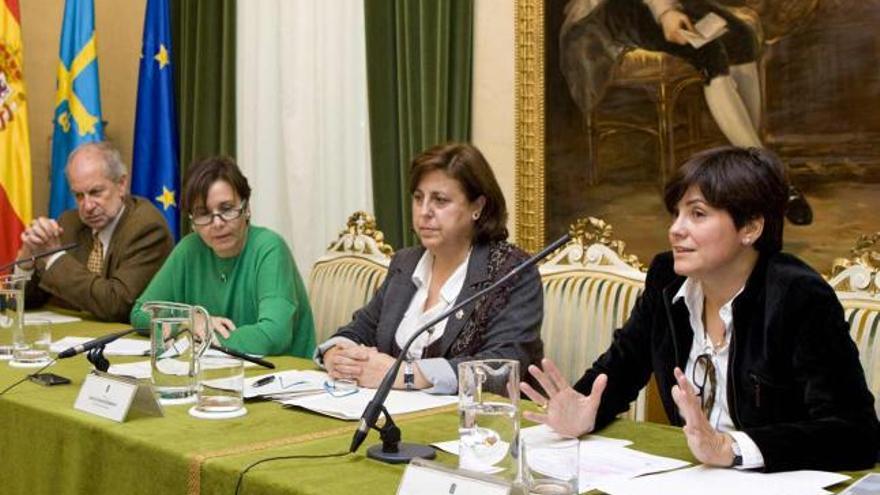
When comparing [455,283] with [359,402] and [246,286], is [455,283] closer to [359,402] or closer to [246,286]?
[359,402]

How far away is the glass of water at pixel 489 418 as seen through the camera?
158 centimetres

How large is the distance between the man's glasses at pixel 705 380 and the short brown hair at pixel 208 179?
5.31 ft

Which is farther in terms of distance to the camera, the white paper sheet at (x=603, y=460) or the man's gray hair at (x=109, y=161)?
A: the man's gray hair at (x=109, y=161)

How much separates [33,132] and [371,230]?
2425 millimetres

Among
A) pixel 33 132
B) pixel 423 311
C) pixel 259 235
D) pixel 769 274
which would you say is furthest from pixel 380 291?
pixel 33 132

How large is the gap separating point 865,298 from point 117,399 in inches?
62.5

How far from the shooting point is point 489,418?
5.23 ft

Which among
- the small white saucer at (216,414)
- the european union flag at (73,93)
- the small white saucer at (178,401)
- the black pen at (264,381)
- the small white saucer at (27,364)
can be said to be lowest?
the small white saucer at (27,364)

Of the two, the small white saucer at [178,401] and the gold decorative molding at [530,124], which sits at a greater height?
the gold decorative molding at [530,124]

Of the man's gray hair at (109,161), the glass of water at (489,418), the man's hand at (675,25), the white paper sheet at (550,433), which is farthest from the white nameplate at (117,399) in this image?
the man's hand at (675,25)

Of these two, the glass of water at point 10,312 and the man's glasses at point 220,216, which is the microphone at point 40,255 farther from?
the glass of water at point 10,312

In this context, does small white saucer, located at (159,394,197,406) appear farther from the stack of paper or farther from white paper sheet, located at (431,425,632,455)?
white paper sheet, located at (431,425,632,455)

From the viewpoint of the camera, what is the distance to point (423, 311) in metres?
2.74

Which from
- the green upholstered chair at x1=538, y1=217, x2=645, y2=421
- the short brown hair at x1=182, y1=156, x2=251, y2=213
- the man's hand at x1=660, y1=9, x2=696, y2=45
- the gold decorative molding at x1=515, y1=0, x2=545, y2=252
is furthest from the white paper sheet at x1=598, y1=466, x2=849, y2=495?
the gold decorative molding at x1=515, y1=0, x2=545, y2=252
